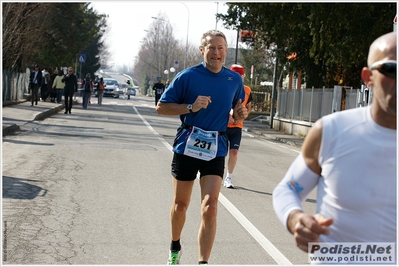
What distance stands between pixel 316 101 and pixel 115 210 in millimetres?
21298

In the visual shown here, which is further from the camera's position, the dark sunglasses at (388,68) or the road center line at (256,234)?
the road center line at (256,234)

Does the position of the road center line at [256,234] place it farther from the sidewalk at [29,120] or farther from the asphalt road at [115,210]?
the sidewalk at [29,120]

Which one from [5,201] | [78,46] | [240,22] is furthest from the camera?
[78,46]

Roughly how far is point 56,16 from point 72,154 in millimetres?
34109

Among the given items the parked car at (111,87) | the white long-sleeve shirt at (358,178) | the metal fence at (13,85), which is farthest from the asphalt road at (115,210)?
the parked car at (111,87)

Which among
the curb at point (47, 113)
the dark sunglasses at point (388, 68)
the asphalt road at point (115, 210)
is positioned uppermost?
the dark sunglasses at point (388, 68)

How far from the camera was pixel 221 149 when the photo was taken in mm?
6180

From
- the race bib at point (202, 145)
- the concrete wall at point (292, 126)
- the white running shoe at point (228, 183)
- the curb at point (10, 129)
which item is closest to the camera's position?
the race bib at point (202, 145)

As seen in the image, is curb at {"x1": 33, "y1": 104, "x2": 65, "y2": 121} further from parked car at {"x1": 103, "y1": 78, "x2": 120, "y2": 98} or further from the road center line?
parked car at {"x1": 103, "y1": 78, "x2": 120, "y2": 98}

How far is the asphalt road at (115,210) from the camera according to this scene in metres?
6.94

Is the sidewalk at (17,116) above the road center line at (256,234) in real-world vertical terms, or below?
below

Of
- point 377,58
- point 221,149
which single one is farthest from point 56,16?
point 377,58

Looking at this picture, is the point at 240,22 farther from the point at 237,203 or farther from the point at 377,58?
the point at 377,58

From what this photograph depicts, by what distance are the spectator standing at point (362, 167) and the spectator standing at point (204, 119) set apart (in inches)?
116
